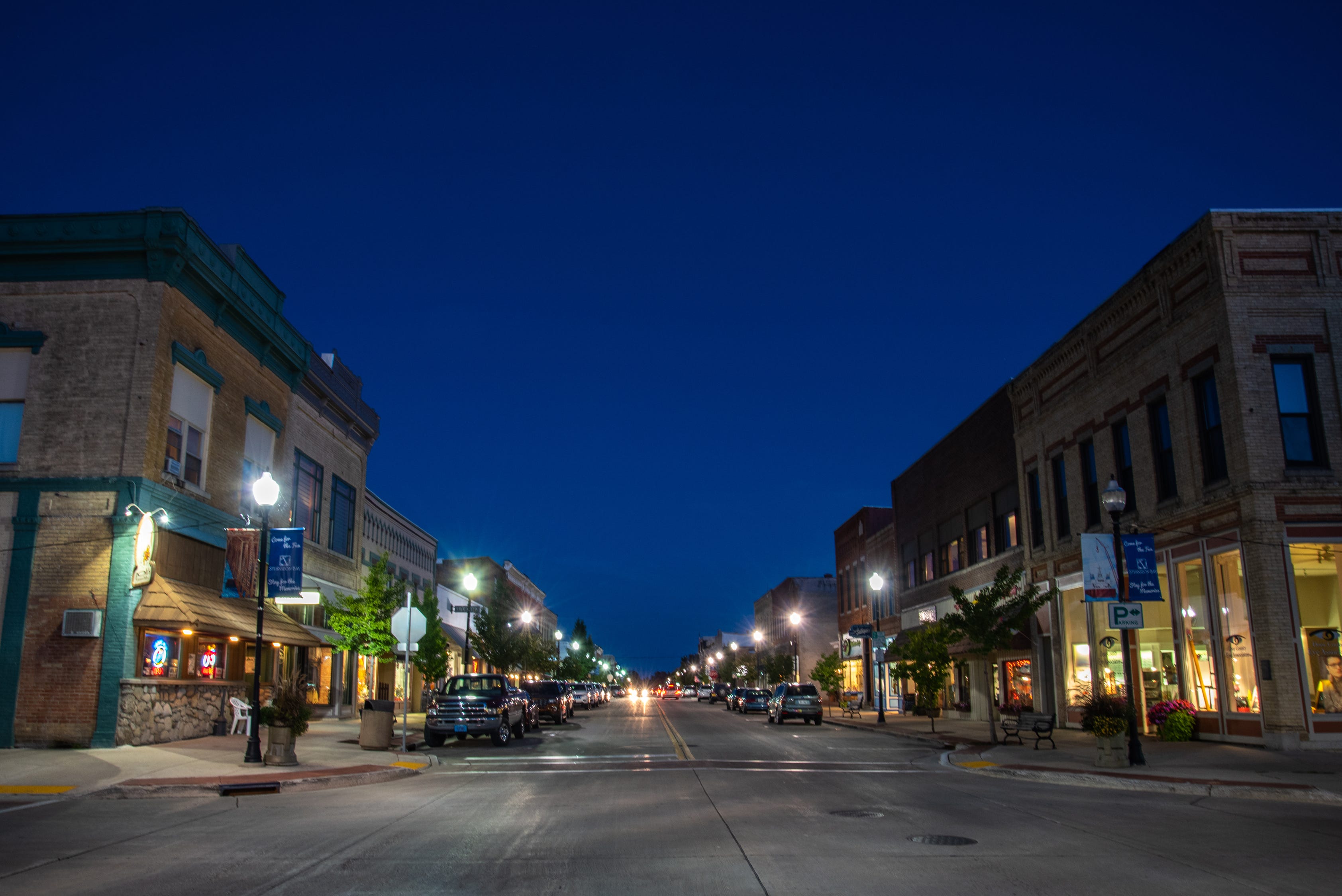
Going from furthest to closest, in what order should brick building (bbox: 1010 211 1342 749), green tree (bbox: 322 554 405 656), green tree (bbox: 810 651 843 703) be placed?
green tree (bbox: 810 651 843 703)
green tree (bbox: 322 554 405 656)
brick building (bbox: 1010 211 1342 749)

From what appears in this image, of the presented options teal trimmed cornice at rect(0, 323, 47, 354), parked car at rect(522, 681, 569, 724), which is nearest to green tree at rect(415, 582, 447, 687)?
parked car at rect(522, 681, 569, 724)

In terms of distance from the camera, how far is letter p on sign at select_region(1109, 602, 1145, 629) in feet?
67.3

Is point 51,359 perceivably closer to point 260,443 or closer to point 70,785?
point 260,443

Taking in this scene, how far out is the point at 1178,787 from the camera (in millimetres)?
16766

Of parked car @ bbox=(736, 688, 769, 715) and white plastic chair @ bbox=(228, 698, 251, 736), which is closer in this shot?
white plastic chair @ bbox=(228, 698, 251, 736)

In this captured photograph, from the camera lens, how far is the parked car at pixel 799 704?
41031 mm

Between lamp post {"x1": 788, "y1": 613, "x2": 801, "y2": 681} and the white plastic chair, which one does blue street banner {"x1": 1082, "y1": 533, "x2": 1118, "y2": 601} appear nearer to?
the white plastic chair

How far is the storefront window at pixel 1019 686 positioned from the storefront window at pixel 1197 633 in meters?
9.94

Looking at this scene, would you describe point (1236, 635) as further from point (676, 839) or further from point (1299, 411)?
point (676, 839)

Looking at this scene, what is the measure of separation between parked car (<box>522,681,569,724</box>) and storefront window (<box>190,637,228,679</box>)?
46.7 feet

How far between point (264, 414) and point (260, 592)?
1151 cm

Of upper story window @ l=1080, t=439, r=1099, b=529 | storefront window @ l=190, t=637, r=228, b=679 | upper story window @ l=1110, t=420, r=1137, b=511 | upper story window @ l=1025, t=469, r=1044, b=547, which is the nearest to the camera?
storefront window @ l=190, t=637, r=228, b=679

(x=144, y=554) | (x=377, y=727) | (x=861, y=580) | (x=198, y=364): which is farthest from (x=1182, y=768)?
(x=861, y=580)

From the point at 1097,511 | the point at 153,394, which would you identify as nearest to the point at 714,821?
the point at 153,394
